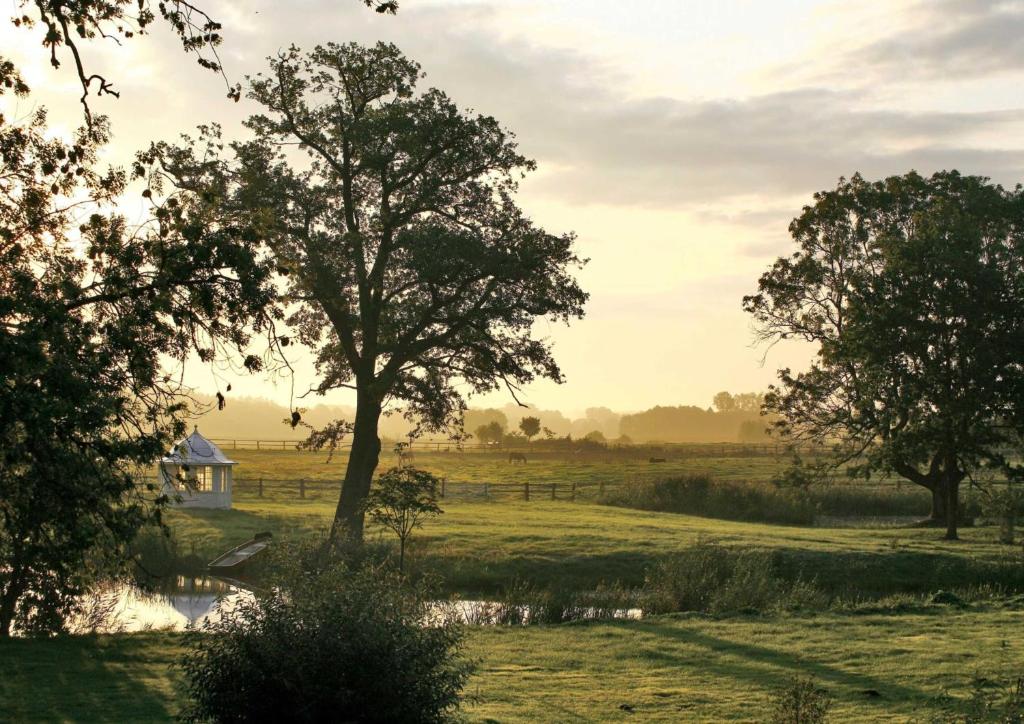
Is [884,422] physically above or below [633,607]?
above

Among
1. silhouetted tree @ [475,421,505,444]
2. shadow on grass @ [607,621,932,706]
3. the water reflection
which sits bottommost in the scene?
the water reflection

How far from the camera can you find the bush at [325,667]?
34.9ft

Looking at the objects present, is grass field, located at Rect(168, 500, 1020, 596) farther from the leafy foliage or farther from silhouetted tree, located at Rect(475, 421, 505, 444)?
silhouetted tree, located at Rect(475, 421, 505, 444)

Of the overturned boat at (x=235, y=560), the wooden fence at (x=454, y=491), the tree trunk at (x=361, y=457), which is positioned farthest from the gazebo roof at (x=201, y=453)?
the tree trunk at (x=361, y=457)

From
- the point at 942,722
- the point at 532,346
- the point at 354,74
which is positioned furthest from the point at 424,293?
the point at 942,722

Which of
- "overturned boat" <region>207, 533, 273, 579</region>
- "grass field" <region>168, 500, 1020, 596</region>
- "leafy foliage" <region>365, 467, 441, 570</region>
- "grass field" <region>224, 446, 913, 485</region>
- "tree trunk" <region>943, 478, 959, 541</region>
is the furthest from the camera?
"grass field" <region>224, 446, 913, 485</region>

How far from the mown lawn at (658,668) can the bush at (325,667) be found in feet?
8.34

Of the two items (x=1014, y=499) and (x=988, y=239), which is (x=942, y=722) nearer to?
(x=1014, y=499)

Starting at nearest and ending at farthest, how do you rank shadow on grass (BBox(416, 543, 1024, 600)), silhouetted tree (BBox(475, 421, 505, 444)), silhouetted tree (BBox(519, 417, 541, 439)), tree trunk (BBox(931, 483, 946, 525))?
shadow on grass (BBox(416, 543, 1024, 600)) < tree trunk (BBox(931, 483, 946, 525)) < silhouetted tree (BBox(519, 417, 541, 439)) < silhouetted tree (BBox(475, 421, 505, 444))

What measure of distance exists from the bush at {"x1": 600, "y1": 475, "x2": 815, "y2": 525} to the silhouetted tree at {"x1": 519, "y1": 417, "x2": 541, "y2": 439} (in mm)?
79459

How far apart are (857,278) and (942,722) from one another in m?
34.9

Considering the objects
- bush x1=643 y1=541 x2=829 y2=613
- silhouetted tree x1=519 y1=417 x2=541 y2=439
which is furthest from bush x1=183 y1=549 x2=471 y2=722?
silhouetted tree x1=519 y1=417 x2=541 y2=439

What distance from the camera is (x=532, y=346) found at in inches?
1518

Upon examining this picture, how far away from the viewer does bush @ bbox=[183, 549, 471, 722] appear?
1065cm
